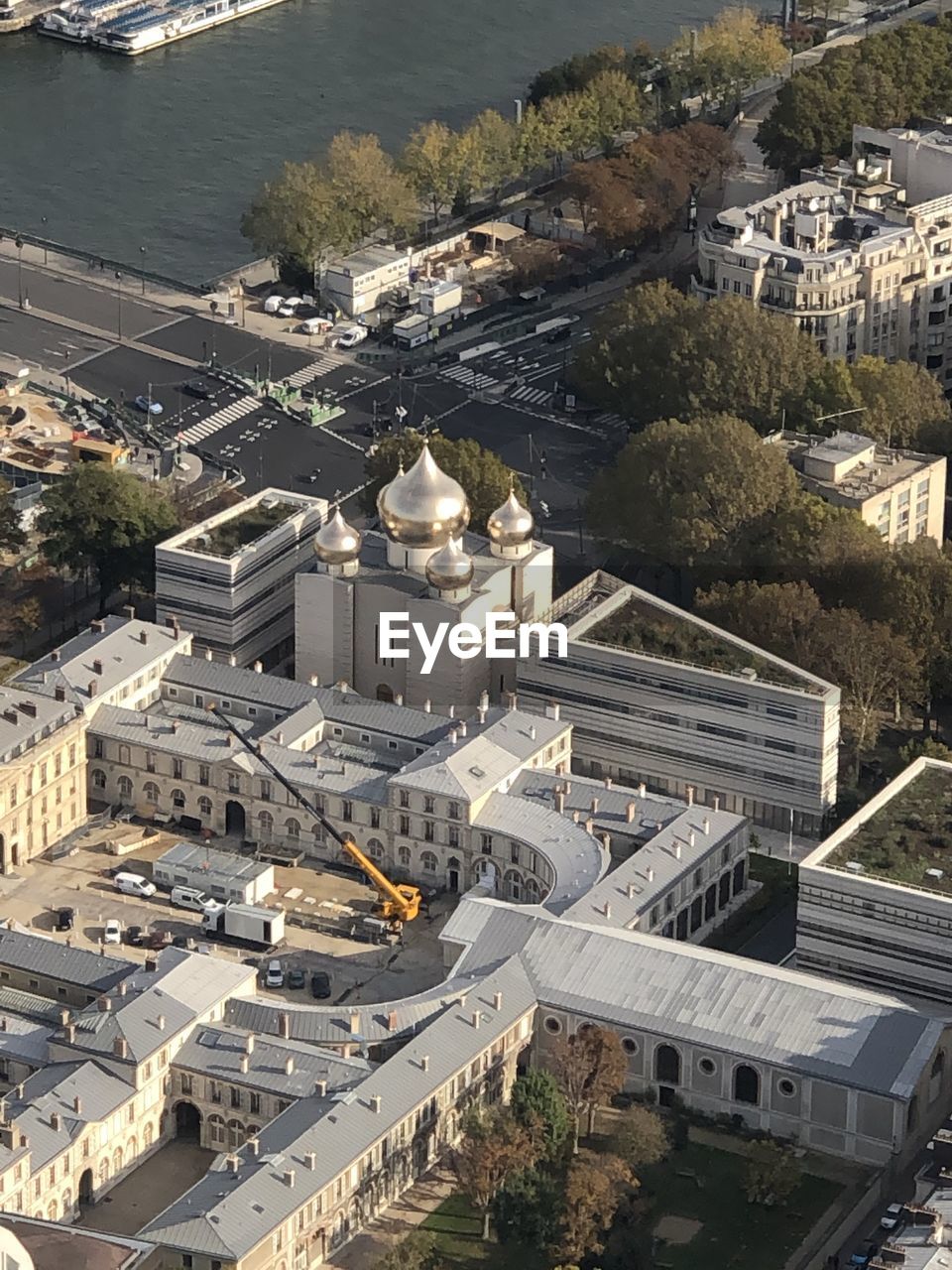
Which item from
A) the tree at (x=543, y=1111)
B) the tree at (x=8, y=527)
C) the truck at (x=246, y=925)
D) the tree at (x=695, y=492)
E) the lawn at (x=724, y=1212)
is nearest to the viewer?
the lawn at (x=724, y=1212)

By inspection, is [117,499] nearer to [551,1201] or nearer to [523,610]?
[523,610]

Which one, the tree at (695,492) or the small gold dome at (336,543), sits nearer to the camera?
the small gold dome at (336,543)

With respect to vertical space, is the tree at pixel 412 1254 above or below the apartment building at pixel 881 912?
below

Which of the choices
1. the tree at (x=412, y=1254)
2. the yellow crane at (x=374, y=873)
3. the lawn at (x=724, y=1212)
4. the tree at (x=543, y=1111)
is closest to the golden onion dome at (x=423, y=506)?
the yellow crane at (x=374, y=873)

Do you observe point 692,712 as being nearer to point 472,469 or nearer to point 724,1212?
point 472,469

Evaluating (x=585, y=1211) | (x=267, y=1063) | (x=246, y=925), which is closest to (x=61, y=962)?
(x=246, y=925)

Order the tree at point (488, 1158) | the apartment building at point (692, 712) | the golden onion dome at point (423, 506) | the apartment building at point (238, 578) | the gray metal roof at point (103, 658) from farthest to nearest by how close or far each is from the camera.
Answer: the apartment building at point (238, 578), the golden onion dome at point (423, 506), the gray metal roof at point (103, 658), the apartment building at point (692, 712), the tree at point (488, 1158)

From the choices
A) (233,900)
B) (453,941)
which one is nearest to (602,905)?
(453,941)

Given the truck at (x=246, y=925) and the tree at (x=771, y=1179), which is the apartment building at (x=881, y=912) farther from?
the truck at (x=246, y=925)
